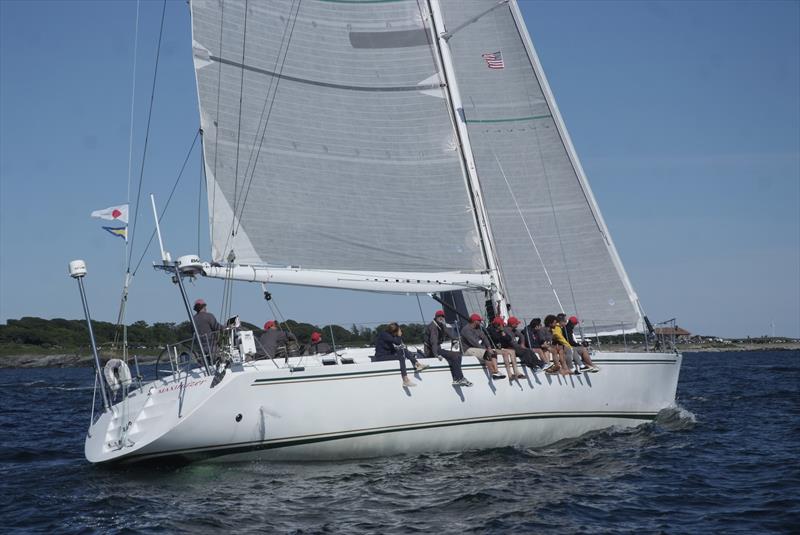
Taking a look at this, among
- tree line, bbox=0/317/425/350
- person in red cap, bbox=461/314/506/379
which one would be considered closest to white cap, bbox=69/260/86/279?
person in red cap, bbox=461/314/506/379

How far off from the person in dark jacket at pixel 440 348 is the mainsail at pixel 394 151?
1.61m

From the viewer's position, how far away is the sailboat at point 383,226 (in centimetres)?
1274

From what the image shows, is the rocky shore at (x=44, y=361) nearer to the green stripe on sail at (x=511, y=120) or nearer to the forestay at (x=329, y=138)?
the green stripe on sail at (x=511, y=120)

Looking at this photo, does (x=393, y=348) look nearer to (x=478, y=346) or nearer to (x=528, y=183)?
(x=478, y=346)

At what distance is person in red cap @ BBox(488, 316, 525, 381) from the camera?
46.7ft

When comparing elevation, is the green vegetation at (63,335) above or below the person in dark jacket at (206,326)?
above

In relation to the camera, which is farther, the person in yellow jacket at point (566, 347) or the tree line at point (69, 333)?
the tree line at point (69, 333)

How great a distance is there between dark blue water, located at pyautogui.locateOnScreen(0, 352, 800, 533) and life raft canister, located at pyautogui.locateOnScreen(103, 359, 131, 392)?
1315 millimetres

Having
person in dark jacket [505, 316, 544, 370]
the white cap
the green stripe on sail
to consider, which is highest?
the green stripe on sail

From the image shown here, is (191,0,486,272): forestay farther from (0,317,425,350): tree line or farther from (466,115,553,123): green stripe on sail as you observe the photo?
(0,317,425,350): tree line

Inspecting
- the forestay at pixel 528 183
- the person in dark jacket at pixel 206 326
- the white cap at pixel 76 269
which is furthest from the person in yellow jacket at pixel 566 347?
the white cap at pixel 76 269

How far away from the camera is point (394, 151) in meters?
16.1

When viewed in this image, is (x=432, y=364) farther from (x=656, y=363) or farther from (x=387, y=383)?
(x=656, y=363)

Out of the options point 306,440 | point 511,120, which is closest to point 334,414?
point 306,440
